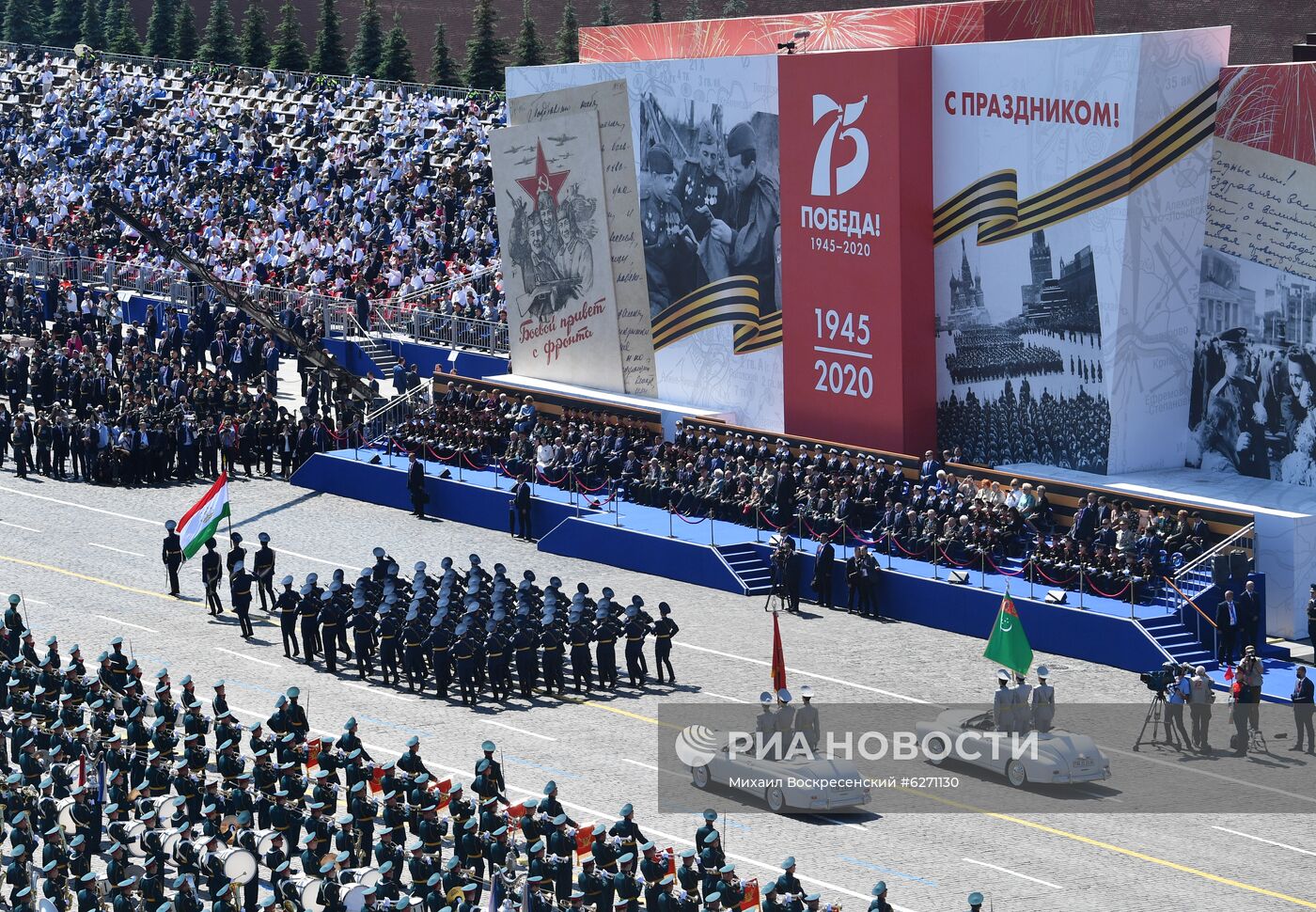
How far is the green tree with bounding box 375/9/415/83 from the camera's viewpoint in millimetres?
76312

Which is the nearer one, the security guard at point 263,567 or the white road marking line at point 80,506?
the security guard at point 263,567

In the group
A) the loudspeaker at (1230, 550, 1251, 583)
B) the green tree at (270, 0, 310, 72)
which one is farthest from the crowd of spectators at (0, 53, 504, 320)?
the loudspeaker at (1230, 550, 1251, 583)

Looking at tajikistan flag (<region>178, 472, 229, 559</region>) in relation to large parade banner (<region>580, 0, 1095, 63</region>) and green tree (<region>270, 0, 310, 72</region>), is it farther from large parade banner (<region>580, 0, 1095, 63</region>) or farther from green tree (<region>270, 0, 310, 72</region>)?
green tree (<region>270, 0, 310, 72</region>)

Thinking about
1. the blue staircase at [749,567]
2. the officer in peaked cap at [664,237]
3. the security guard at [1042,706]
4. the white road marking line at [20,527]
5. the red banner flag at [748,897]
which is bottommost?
the blue staircase at [749,567]

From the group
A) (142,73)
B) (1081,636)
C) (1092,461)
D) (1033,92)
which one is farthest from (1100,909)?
(142,73)

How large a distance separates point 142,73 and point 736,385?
37.8m

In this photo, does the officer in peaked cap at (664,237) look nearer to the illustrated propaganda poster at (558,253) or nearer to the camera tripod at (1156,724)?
the illustrated propaganda poster at (558,253)

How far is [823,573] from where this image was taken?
41094 mm

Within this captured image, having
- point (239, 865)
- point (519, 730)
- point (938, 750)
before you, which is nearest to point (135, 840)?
point (239, 865)

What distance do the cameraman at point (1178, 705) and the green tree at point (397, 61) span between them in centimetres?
4858

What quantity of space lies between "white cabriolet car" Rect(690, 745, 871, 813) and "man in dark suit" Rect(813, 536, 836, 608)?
414 inches

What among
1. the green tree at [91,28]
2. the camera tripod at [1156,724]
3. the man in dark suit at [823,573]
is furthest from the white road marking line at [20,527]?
the green tree at [91,28]

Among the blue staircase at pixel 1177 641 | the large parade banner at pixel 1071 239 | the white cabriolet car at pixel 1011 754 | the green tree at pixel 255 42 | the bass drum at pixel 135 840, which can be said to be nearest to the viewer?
the bass drum at pixel 135 840

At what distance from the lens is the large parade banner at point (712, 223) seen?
46.5m
